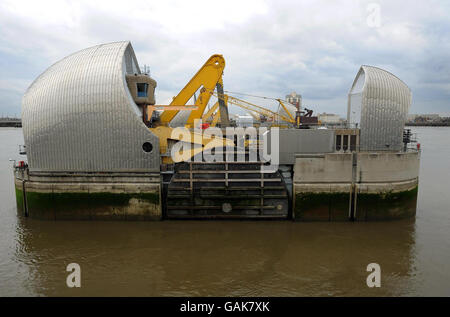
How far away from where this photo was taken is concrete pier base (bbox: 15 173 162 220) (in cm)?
1554

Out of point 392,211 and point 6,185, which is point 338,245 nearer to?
point 392,211

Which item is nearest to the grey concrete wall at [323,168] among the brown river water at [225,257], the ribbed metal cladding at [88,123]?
the brown river water at [225,257]

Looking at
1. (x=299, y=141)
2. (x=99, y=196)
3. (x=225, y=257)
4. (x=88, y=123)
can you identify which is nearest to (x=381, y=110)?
(x=299, y=141)

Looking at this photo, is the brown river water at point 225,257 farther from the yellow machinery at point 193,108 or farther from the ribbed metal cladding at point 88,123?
the yellow machinery at point 193,108

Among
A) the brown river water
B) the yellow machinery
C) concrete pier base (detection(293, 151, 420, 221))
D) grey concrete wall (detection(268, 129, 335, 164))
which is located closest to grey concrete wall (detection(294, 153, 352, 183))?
concrete pier base (detection(293, 151, 420, 221))

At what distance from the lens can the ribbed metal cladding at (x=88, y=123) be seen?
15.1 meters

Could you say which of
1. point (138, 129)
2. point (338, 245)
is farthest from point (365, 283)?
point (138, 129)

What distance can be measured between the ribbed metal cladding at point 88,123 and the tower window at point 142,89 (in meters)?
1.57

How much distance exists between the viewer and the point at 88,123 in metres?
15.2

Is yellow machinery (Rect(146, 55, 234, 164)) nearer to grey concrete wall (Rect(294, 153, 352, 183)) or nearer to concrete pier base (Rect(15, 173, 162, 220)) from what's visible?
concrete pier base (Rect(15, 173, 162, 220))

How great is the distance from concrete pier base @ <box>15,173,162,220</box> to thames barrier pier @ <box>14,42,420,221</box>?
0.19 ft

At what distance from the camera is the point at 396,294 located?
9633mm

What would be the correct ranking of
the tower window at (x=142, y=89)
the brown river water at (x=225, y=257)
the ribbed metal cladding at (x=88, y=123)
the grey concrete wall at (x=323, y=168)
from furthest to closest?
the tower window at (x=142, y=89) < the grey concrete wall at (x=323, y=168) < the ribbed metal cladding at (x=88, y=123) < the brown river water at (x=225, y=257)

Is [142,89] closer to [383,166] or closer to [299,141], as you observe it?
[299,141]
